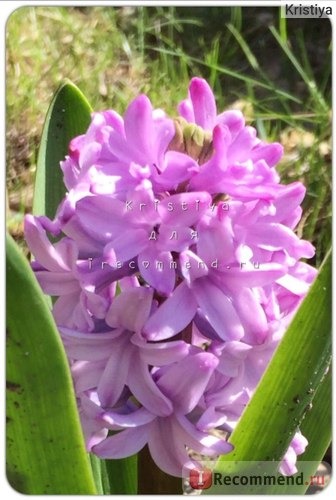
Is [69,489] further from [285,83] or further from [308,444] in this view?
[285,83]

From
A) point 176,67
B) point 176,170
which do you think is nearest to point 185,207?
point 176,170

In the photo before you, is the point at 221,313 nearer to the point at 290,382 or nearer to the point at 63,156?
the point at 290,382

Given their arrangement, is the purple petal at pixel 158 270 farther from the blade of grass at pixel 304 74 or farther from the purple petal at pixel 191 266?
the blade of grass at pixel 304 74

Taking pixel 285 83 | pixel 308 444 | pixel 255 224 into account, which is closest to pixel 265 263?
pixel 255 224

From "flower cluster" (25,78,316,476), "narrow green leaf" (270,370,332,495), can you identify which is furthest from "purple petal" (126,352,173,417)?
"narrow green leaf" (270,370,332,495)

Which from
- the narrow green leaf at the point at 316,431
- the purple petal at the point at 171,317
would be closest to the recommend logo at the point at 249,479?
the narrow green leaf at the point at 316,431

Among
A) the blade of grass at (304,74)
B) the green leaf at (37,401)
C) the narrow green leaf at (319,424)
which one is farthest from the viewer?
the blade of grass at (304,74)
